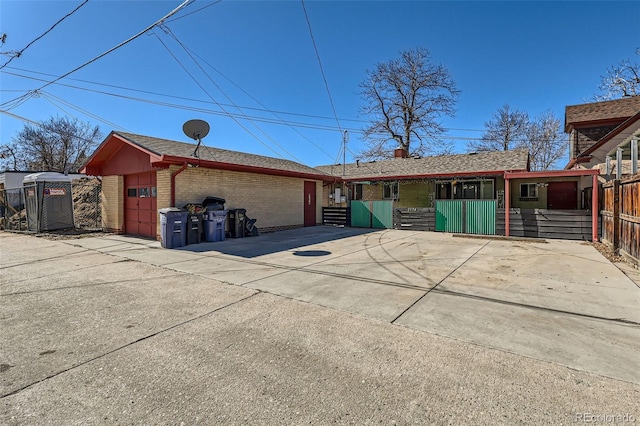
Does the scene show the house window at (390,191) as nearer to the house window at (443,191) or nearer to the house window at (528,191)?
the house window at (443,191)

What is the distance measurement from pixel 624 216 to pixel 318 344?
867cm

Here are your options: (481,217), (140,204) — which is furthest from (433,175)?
(140,204)

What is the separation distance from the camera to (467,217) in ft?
44.2

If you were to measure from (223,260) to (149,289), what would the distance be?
2.43 m

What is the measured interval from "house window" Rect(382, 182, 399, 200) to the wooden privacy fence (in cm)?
1039

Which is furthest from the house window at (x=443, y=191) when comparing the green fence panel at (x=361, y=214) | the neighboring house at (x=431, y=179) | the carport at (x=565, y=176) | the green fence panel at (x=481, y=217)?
the carport at (x=565, y=176)

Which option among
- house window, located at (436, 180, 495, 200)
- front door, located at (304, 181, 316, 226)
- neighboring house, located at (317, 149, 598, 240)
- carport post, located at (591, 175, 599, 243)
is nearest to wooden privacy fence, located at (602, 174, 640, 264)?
carport post, located at (591, 175, 599, 243)

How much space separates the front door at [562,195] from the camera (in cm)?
Result: 1612

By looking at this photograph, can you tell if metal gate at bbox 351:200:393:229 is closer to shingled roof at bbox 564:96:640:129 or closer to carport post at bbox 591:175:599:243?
carport post at bbox 591:175:599:243

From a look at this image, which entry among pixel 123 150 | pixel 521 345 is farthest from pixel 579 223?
pixel 123 150

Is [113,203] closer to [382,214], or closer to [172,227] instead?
[172,227]

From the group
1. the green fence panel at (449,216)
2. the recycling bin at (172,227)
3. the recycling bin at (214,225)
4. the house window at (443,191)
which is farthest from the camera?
the house window at (443,191)

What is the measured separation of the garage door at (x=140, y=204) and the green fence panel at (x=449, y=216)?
11.9 meters

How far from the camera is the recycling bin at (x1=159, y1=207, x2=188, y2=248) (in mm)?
9516
